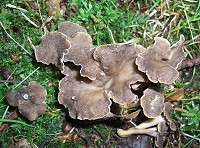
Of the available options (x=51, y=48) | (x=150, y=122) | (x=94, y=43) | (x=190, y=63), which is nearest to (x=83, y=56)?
(x=51, y=48)

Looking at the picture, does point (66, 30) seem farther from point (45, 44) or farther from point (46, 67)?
point (46, 67)

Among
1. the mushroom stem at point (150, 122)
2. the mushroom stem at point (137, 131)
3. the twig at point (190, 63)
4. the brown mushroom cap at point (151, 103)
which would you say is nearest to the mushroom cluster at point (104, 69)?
the brown mushroom cap at point (151, 103)

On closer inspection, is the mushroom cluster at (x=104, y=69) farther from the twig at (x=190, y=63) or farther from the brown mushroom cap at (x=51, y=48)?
the twig at (x=190, y=63)

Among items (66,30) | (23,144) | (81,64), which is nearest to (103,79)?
(81,64)

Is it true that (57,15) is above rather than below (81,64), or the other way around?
above

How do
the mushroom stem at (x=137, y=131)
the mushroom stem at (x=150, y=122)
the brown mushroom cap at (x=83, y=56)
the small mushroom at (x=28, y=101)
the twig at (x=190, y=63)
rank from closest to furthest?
1. the brown mushroom cap at (x=83, y=56)
2. the small mushroom at (x=28, y=101)
3. the mushroom stem at (x=150, y=122)
4. the mushroom stem at (x=137, y=131)
5. the twig at (x=190, y=63)

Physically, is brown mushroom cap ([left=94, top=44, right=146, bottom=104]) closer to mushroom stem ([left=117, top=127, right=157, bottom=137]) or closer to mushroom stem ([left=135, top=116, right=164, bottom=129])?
mushroom stem ([left=135, top=116, right=164, bottom=129])

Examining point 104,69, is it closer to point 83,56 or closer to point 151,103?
point 83,56
